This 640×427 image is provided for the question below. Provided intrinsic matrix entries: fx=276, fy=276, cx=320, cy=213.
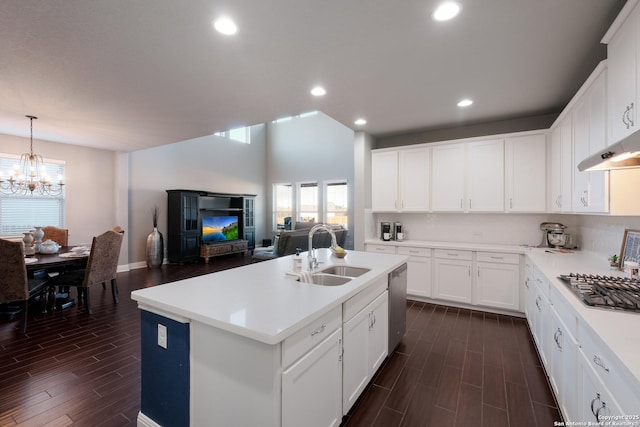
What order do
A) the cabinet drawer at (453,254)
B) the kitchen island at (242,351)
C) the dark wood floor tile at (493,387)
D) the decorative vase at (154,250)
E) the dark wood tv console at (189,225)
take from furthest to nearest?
the dark wood tv console at (189,225), the decorative vase at (154,250), the cabinet drawer at (453,254), the dark wood floor tile at (493,387), the kitchen island at (242,351)

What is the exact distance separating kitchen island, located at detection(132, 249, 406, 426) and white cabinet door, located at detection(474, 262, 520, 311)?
256cm

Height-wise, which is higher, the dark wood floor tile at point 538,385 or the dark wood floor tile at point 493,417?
the dark wood floor tile at point 538,385

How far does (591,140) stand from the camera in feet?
7.18

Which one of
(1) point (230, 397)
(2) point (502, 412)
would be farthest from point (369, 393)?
(1) point (230, 397)

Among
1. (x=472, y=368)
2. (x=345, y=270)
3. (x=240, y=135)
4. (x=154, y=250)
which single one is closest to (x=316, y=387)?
(x=345, y=270)

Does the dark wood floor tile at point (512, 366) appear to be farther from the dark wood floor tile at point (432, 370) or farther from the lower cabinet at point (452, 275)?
the lower cabinet at point (452, 275)

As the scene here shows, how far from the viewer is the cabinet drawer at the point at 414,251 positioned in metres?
4.01

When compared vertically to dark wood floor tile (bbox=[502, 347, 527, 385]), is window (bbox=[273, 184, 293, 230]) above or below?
above

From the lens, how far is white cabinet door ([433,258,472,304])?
147 inches

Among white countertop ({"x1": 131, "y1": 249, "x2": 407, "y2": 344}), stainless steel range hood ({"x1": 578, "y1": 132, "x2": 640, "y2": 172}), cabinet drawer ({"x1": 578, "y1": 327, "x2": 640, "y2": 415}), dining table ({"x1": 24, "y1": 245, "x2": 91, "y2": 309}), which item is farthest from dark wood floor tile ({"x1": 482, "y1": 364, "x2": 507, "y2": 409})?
dining table ({"x1": 24, "y1": 245, "x2": 91, "y2": 309})

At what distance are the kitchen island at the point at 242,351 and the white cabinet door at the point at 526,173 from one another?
3.00m

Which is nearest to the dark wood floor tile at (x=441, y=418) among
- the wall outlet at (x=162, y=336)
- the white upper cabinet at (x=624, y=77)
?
the wall outlet at (x=162, y=336)

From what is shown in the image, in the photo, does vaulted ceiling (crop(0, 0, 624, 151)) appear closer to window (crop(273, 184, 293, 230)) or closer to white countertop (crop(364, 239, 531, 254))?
white countertop (crop(364, 239, 531, 254))

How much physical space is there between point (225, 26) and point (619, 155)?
2.54 metres
